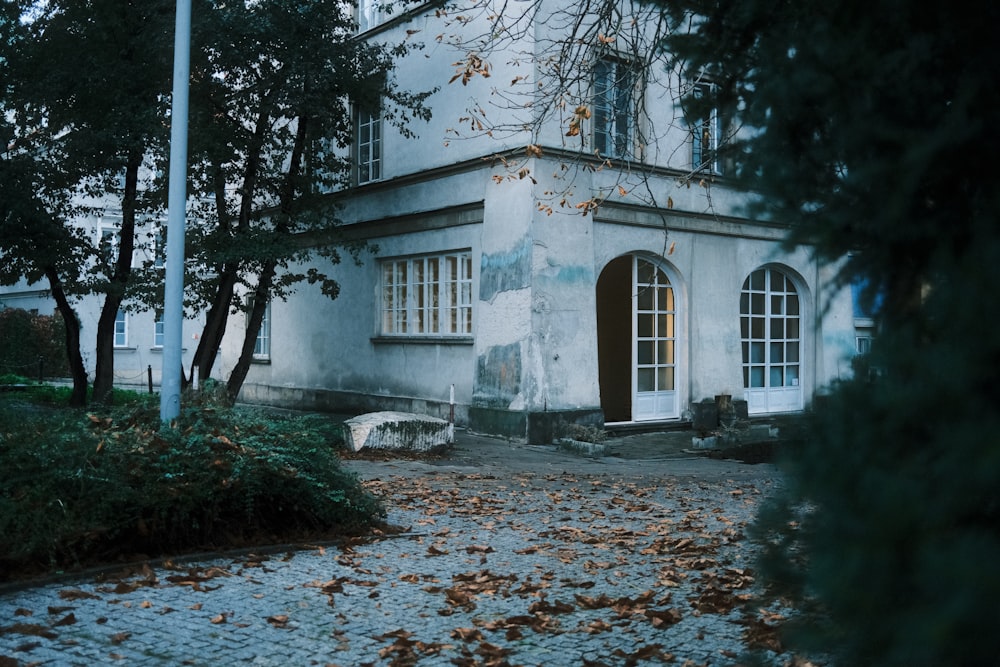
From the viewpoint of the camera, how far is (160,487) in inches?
241

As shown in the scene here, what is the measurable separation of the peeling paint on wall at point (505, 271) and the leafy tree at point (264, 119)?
9.18ft

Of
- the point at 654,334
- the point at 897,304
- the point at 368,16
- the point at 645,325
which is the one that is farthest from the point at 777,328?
the point at 897,304

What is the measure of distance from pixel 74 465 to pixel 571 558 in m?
3.28

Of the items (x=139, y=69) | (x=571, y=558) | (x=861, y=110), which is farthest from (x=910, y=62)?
(x=139, y=69)

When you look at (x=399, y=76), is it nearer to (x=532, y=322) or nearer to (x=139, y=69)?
(x=139, y=69)

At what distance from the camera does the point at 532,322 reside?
1449 cm

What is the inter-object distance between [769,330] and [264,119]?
996cm

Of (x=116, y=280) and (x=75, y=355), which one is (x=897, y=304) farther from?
(x=75, y=355)

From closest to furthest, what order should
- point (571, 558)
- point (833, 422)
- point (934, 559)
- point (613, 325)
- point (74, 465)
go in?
point (934, 559), point (833, 422), point (74, 465), point (571, 558), point (613, 325)

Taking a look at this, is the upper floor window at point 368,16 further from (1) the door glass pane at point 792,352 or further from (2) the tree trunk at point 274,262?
(1) the door glass pane at point 792,352

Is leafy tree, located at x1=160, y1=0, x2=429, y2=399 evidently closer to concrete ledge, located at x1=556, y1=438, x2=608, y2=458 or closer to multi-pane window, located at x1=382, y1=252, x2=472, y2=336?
multi-pane window, located at x1=382, y1=252, x2=472, y2=336

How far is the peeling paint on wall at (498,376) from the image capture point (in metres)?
14.8

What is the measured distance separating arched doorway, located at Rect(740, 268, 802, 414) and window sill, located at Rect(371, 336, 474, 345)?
5369mm

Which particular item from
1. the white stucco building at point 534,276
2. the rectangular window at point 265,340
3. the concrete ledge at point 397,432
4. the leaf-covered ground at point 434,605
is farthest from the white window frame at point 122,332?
the leaf-covered ground at point 434,605
